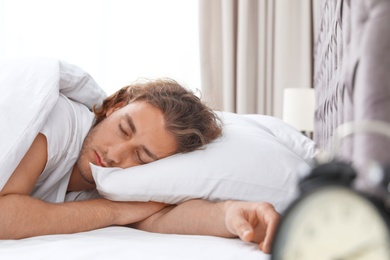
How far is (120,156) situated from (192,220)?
0.94ft

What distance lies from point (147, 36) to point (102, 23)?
1.12 ft

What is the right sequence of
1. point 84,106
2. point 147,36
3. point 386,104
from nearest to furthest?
1. point 386,104
2. point 84,106
3. point 147,36

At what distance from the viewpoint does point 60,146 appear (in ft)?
5.15

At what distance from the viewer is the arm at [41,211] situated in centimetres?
138

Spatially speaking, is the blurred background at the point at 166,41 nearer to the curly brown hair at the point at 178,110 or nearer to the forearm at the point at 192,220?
the curly brown hair at the point at 178,110

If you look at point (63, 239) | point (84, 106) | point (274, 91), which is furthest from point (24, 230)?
point (274, 91)

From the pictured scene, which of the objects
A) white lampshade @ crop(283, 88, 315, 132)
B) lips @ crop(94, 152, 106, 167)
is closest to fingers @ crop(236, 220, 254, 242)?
lips @ crop(94, 152, 106, 167)

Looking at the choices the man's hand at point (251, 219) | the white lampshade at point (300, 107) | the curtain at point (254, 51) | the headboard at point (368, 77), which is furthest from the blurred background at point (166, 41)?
the headboard at point (368, 77)

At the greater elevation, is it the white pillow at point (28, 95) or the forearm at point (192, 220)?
the white pillow at point (28, 95)

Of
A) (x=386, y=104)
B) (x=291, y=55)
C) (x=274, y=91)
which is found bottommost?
(x=274, y=91)

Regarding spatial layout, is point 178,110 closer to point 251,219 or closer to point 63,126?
point 63,126

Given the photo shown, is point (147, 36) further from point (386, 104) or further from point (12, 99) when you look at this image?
point (386, 104)

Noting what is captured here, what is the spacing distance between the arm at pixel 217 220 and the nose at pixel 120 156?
0.57ft

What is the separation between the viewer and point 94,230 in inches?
58.6
